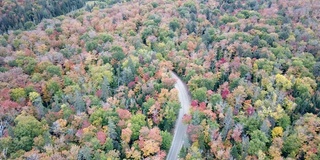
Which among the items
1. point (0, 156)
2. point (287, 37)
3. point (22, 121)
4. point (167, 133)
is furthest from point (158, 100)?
point (287, 37)

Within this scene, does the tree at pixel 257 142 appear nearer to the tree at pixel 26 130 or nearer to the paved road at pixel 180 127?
the paved road at pixel 180 127

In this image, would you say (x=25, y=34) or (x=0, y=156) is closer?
(x=0, y=156)

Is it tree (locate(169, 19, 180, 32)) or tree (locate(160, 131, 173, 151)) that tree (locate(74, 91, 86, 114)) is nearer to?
tree (locate(160, 131, 173, 151))

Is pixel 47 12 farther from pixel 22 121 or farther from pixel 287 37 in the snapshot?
pixel 287 37

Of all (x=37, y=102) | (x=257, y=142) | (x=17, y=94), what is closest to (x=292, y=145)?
(x=257, y=142)

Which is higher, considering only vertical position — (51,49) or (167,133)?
(51,49)

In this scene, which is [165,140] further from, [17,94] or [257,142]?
[17,94]
